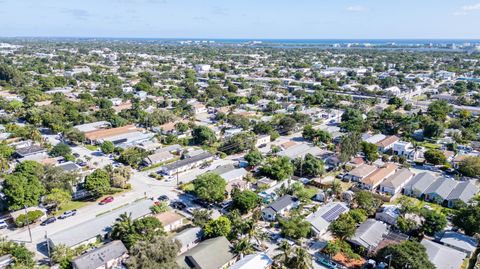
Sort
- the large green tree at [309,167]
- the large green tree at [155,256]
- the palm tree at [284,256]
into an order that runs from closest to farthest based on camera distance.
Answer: the large green tree at [155,256], the palm tree at [284,256], the large green tree at [309,167]

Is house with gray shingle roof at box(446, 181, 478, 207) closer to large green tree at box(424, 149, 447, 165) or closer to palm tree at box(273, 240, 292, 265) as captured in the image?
large green tree at box(424, 149, 447, 165)

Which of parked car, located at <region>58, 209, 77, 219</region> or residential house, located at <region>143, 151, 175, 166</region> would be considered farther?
residential house, located at <region>143, 151, 175, 166</region>

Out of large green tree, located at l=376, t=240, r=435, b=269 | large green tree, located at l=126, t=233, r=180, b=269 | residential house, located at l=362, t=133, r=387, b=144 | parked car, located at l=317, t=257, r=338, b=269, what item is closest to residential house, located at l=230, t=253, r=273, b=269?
parked car, located at l=317, t=257, r=338, b=269

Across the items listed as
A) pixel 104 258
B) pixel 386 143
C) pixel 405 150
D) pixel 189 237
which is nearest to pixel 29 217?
pixel 104 258

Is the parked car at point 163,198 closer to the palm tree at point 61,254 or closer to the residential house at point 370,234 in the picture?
the palm tree at point 61,254

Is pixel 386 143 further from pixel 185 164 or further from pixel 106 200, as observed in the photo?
pixel 106 200

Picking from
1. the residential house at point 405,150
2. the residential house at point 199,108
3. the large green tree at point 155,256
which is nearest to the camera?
the large green tree at point 155,256

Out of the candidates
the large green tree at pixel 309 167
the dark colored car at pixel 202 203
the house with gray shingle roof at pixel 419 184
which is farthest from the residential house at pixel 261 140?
the house with gray shingle roof at pixel 419 184

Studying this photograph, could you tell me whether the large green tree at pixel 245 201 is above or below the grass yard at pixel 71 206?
above
